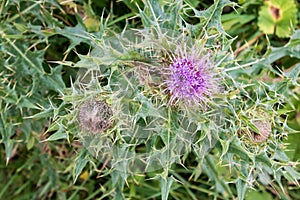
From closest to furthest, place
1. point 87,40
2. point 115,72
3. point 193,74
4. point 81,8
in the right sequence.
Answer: point 193,74 < point 115,72 < point 87,40 < point 81,8

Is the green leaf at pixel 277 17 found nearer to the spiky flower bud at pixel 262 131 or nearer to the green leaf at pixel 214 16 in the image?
the green leaf at pixel 214 16

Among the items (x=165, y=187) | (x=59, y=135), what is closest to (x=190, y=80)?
(x=165, y=187)

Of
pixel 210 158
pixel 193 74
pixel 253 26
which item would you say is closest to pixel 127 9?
pixel 253 26

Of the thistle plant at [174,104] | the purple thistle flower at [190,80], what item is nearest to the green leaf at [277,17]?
the thistle plant at [174,104]

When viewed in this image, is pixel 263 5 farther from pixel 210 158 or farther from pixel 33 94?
pixel 33 94

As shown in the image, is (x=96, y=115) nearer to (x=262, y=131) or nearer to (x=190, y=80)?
(x=190, y=80)
